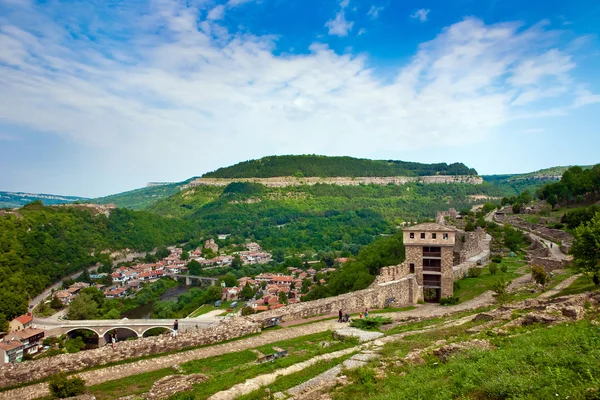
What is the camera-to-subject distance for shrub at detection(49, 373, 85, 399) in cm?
924

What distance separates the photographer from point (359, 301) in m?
18.1

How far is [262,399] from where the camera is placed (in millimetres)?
8000

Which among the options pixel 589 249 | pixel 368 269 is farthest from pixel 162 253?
pixel 589 249

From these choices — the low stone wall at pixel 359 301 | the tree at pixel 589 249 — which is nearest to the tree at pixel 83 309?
the low stone wall at pixel 359 301

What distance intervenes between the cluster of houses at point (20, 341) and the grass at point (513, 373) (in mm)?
38519

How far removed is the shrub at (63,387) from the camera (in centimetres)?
924

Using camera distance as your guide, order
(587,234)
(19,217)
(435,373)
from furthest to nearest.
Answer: (19,217), (587,234), (435,373)

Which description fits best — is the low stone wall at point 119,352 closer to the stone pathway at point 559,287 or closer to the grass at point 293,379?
the grass at point 293,379

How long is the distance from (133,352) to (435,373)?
29.5ft

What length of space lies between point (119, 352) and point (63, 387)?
8.44ft

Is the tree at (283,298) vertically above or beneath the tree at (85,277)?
above

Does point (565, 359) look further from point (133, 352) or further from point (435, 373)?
point (133, 352)

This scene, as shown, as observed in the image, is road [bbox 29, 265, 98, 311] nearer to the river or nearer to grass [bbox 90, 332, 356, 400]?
the river

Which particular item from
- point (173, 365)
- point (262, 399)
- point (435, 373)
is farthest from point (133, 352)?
point (435, 373)
